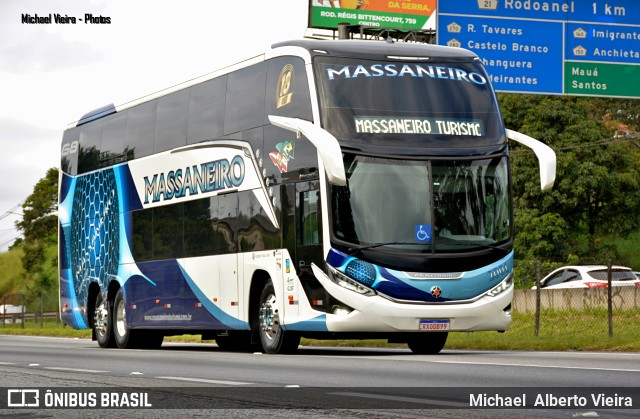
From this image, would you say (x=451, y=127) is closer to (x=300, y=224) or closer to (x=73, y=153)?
(x=300, y=224)

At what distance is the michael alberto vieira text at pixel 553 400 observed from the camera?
9938 mm

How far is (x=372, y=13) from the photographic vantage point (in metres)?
46.2

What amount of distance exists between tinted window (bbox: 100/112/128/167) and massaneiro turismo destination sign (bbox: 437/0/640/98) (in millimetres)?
7158

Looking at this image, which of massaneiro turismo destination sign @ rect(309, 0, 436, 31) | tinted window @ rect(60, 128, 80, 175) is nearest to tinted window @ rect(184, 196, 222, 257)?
tinted window @ rect(60, 128, 80, 175)

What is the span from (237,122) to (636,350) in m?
7.13

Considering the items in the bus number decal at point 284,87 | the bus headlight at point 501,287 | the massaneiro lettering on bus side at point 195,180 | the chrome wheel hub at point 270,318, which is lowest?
the chrome wheel hub at point 270,318

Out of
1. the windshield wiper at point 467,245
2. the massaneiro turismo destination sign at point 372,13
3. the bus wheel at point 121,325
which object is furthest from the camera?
the massaneiro turismo destination sign at point 372,13

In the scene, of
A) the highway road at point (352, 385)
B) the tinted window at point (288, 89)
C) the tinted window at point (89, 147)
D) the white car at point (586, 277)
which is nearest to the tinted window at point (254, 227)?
the tinted window at point (288, 89)

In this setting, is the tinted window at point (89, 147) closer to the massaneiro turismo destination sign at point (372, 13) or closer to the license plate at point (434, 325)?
the license plate at point (434, 325)

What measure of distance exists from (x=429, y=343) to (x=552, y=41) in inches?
424

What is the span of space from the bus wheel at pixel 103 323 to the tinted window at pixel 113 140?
2.80 meters

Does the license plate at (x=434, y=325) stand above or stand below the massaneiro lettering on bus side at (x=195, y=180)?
below

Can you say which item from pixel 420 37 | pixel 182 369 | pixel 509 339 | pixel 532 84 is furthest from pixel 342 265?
pixel 420 37

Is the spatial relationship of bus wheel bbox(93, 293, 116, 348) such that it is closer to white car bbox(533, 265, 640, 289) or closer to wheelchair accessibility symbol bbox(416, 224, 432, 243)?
wheelchair accessibility symbol bbox(416, 224, 432, 243)
